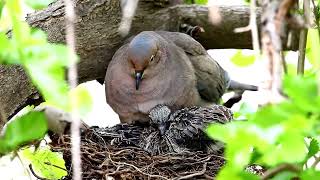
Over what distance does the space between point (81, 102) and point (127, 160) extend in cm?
194

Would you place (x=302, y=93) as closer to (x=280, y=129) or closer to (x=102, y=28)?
(x=280, y=129)

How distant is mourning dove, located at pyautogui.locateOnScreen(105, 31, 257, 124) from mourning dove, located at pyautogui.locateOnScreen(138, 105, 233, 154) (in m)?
0.18

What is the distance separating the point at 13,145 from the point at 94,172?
1445 mm

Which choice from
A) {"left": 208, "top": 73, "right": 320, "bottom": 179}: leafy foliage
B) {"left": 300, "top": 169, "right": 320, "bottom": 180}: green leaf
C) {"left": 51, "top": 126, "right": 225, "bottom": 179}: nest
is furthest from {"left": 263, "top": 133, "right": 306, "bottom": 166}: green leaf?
{"left": 51, "top": 126, "right": 225, "bottom": 179}: nest

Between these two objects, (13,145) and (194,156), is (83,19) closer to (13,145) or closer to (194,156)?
(194,156)

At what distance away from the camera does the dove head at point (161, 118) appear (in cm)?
358

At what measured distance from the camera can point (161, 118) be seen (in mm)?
3604

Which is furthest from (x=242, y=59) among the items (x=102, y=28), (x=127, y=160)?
(x=127, y=160)

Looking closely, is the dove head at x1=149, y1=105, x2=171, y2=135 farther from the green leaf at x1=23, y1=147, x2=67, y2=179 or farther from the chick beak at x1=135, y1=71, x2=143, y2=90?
the green leaf at x1=23, y1=147, x2=67, y2=179

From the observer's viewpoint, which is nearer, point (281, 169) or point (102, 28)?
point (281, 169)

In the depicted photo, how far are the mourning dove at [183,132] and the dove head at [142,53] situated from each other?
0.94ft

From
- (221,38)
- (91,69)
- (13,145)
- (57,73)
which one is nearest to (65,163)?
(91,69)

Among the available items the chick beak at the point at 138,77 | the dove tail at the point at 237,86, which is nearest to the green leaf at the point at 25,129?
the chick beak at the point at 138,77

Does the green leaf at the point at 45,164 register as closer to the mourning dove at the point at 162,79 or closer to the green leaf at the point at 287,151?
the mourning dove at the point at 162,79
